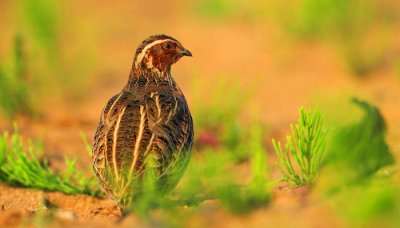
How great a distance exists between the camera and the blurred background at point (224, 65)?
982 cm

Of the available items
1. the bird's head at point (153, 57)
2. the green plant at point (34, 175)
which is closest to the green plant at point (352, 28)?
the bird's head at point (153, 57)

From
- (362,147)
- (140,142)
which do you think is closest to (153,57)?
(140,142)

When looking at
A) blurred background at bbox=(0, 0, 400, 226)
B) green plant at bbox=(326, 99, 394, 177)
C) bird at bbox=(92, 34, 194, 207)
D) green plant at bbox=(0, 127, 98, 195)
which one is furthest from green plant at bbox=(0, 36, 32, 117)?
green plant at bbox=(326, 99, 394, 177)

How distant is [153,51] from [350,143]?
2.71 metres

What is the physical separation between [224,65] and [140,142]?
343 inches

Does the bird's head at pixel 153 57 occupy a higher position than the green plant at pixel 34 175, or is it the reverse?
the bird's head at pixel 153 57

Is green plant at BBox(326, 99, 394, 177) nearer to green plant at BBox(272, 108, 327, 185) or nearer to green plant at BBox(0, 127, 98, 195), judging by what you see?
green plant at BBox(272, 108, 327, 185)

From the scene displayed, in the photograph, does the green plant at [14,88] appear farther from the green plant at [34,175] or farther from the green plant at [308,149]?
the green plant at [308,149]

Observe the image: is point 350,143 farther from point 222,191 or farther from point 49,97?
point 49,97

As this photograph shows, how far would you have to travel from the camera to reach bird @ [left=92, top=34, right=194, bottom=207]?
587cm

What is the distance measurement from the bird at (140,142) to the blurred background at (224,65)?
201 centimetres

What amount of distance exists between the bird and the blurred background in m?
2.01

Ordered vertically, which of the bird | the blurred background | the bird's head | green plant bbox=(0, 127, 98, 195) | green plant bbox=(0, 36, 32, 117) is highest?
the blurred background

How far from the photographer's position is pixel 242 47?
15.4 m
